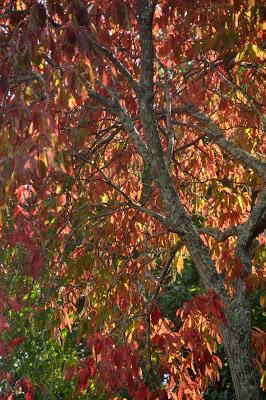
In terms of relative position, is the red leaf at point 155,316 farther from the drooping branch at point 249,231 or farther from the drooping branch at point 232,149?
the drooping branch at point 232,149

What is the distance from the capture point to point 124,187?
564 cm

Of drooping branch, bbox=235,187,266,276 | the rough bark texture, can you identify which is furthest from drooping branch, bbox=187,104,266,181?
drooping branch, bbox=235,187,266,276

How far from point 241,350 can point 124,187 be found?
2.18m

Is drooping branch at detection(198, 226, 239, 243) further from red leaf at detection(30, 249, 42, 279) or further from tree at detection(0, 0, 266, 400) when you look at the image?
red leaf at detection(30, 249, 42, 279)

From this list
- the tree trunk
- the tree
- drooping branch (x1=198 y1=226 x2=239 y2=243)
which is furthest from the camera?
drooping branch (x1=198 y1=226 x2=239 y2=243)

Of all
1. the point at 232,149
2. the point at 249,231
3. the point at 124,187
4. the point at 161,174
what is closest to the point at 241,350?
the point at 249,231

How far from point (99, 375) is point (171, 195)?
3.68 ft

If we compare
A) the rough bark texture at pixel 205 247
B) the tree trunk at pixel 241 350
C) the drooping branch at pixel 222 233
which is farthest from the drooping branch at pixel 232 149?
the tree trunk at pixel 241 350

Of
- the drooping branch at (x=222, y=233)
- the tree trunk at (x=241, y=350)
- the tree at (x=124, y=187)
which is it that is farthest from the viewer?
the drooping branch at (x=222, y=233)

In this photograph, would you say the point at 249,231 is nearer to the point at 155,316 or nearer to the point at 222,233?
the point at 222,233

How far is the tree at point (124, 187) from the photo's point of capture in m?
3.12

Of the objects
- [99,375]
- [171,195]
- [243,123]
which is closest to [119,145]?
[243,123]

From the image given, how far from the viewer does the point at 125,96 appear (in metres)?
5.00

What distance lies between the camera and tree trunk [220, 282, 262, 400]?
3793mm
